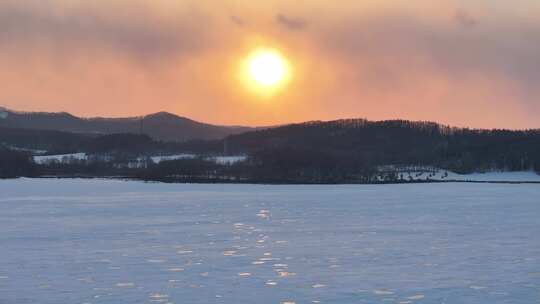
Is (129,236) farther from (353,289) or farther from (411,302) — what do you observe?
(411,302)

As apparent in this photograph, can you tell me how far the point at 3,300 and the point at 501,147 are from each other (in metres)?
165

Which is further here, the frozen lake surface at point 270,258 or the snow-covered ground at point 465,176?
the snow-covered ground at point 465,176

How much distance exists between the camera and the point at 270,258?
873 inches

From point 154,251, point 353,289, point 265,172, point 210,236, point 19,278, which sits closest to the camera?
point 353,289

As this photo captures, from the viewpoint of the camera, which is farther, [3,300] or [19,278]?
[19,278]

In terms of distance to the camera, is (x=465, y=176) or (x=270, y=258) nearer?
(x=270, y=258)

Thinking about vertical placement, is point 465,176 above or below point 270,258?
above

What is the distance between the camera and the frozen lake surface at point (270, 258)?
55.0 ft

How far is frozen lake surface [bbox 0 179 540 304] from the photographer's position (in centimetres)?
1675

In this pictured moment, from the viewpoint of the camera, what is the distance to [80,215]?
39500mm

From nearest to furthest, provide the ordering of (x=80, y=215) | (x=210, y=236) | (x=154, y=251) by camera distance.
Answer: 1. (x=154, y=251)
2. (x=210, y=236)
3. (x=80, y=215)

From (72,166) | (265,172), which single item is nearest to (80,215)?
(265,172)

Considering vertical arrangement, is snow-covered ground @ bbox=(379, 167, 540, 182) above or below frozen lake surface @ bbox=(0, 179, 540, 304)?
above

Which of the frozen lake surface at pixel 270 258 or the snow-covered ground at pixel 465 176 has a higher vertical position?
the snow-covered ground at pixel 465 176
